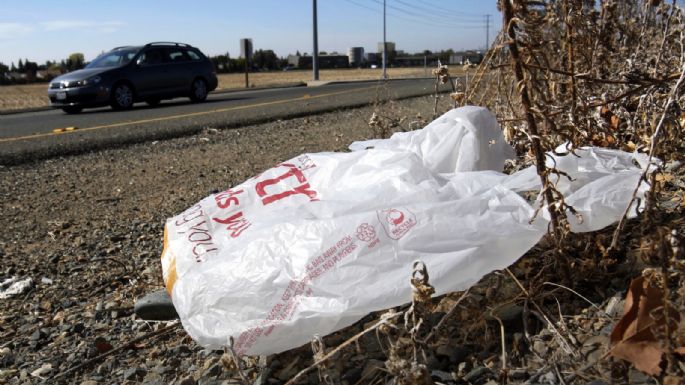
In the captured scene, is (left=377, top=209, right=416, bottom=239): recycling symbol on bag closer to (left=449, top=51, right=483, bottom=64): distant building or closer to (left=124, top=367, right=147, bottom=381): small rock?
(left=124, top=367, right=147, bottom=381): small rock

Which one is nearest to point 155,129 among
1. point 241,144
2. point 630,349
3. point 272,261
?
point 241,144

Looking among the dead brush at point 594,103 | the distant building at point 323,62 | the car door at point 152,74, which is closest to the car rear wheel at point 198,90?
the car door at point 152,74

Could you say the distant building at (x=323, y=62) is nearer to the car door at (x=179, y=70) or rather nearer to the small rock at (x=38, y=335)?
the car door at (x=179, y=70)

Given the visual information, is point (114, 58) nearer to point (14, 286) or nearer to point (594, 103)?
point (14, 286)

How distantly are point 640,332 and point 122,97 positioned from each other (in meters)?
11.5

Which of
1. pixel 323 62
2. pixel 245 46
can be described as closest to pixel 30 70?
pixel 245 46

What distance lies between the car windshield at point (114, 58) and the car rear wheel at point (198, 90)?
A: 4.66 ft

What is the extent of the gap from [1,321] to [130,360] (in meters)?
0.79

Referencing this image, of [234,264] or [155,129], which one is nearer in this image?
[234,264]

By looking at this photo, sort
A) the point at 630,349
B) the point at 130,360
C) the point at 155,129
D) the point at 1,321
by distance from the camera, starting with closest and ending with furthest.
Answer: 1. the point at 630,349
2. the point at 130,360
3. the point at 1,321
4. the point at 155,129

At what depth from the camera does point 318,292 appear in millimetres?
1542

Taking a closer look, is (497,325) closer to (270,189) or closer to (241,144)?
(270,189)

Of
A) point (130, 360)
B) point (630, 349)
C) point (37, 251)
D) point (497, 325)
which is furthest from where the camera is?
point (37, 251)

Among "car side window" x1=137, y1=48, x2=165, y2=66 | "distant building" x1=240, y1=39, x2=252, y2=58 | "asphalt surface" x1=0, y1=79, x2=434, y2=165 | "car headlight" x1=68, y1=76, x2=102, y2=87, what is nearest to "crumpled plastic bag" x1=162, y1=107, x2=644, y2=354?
"asphalt surface" x1=0, y1=79, x2=434, y2=165
